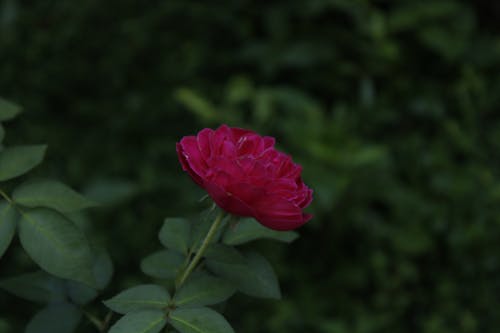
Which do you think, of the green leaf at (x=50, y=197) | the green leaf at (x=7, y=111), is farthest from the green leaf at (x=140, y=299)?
the green leaf at (x=7, y=111)

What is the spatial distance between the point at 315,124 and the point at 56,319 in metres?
1.90

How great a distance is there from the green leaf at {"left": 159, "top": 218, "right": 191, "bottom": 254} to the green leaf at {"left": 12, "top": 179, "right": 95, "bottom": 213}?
112 mm

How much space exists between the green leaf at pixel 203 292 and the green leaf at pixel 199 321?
0.10 ft

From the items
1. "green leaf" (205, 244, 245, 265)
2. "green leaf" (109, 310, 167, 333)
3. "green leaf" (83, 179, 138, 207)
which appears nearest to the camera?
"green leaf" (109, 310, 167, 333)

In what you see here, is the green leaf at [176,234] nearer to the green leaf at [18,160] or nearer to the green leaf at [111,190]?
the green leaf at [18,160]

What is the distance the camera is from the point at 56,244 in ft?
2.80

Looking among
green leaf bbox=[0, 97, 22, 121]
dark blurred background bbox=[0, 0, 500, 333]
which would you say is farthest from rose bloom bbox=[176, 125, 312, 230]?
dark blurred background bbox=[0, 0, 500, 333]

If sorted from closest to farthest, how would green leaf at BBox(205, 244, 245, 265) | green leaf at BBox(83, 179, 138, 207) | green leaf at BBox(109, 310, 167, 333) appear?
green leaf at BBox(109, 310, 167, 333), green leaf at BBox(205, 244, 245, 265), green leaf at BBox(83, 179, 138, 207)

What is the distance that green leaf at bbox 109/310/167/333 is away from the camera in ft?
2.58

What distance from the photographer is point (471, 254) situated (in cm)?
259

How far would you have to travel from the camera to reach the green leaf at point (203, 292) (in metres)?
0.86

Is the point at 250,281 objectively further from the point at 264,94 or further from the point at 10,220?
the point at 264,94

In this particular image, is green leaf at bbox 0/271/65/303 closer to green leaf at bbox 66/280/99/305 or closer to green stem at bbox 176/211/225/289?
green leaf at bbox 66/280/99/305

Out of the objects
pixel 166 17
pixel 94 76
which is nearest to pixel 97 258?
pixel 94 76
